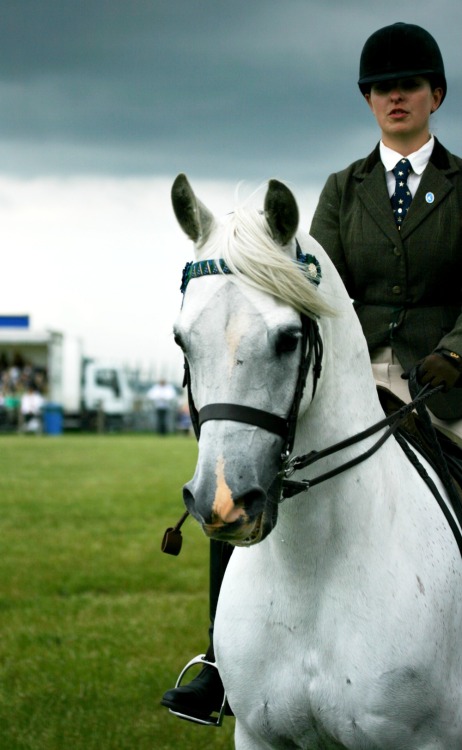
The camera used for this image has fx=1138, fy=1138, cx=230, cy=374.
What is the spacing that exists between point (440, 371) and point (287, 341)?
3.61 feet

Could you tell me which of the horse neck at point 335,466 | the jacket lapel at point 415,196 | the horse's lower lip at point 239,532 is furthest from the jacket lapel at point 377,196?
the horse's lower lip at point 239,532

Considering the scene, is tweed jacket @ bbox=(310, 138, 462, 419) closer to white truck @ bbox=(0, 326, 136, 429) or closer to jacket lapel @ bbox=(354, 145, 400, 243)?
jacket lapel @ bbox=(354, 145, 400, 243)

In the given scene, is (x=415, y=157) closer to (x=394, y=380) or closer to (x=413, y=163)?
(x=413, y=163)

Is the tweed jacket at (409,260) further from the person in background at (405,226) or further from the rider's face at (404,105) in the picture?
the rider's face at (404,105)

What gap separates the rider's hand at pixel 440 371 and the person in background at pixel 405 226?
324mm

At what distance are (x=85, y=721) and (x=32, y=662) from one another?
1430 millimetres

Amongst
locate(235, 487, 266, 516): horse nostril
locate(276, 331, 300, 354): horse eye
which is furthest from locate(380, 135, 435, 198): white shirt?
locate(235, 487, 266, 516): horse nostril

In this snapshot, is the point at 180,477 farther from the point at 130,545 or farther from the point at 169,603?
the point at 169,603

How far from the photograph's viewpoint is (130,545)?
13.1 m

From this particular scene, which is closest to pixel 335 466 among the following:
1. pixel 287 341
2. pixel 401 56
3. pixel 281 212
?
pixel 287 341

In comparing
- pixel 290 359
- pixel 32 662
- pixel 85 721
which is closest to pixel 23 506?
pixel 32 662

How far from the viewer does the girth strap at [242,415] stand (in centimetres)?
334

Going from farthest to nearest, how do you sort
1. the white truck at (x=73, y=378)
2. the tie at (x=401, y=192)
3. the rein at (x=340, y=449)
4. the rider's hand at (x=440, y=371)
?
the white truck at (x=73, y=378) → the tie at (x=401, y=192) → the rider's hand at (x=440, y=371) → the rein at (x=340, y=449)

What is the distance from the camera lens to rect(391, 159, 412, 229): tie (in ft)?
15.9
